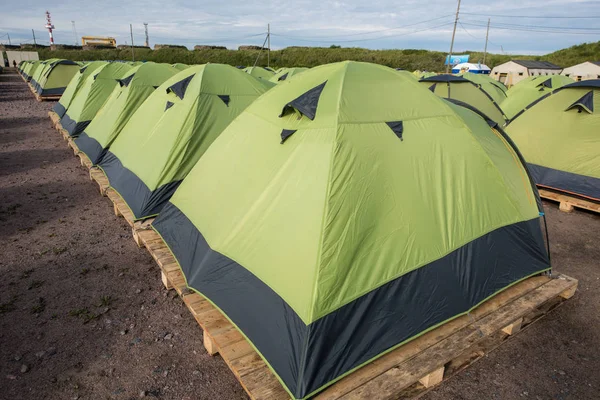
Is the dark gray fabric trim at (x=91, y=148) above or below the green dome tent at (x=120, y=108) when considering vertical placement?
below

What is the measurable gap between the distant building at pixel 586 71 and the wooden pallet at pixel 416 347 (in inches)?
1486

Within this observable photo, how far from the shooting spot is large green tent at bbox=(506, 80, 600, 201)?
21.5ft

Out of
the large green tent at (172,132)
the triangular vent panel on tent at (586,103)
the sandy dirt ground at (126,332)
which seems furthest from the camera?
the triangular vent panel on tent at (586,103)

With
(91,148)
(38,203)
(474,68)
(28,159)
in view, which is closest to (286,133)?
(38,203)

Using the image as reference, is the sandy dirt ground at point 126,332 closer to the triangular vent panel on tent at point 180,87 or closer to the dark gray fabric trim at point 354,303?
the dark gray fabric trim at point 354,303

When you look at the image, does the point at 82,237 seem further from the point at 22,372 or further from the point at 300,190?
the point at 300,190

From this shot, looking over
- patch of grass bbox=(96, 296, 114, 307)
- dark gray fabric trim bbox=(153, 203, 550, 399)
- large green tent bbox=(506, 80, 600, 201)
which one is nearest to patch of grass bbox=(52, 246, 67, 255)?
patch of grass bbox=(96, 296, 114, 307)

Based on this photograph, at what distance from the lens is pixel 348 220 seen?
9.58ft

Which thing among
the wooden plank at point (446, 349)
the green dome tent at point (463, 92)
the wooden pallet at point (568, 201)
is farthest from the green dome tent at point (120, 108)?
the wooden pallet at point (568, 201)

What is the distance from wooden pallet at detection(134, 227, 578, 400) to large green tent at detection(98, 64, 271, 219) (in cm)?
191

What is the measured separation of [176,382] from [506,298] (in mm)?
3292

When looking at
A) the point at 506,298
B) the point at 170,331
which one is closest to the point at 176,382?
the point at 170,331

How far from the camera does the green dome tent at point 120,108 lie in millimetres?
7809

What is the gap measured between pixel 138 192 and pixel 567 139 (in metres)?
7.83
